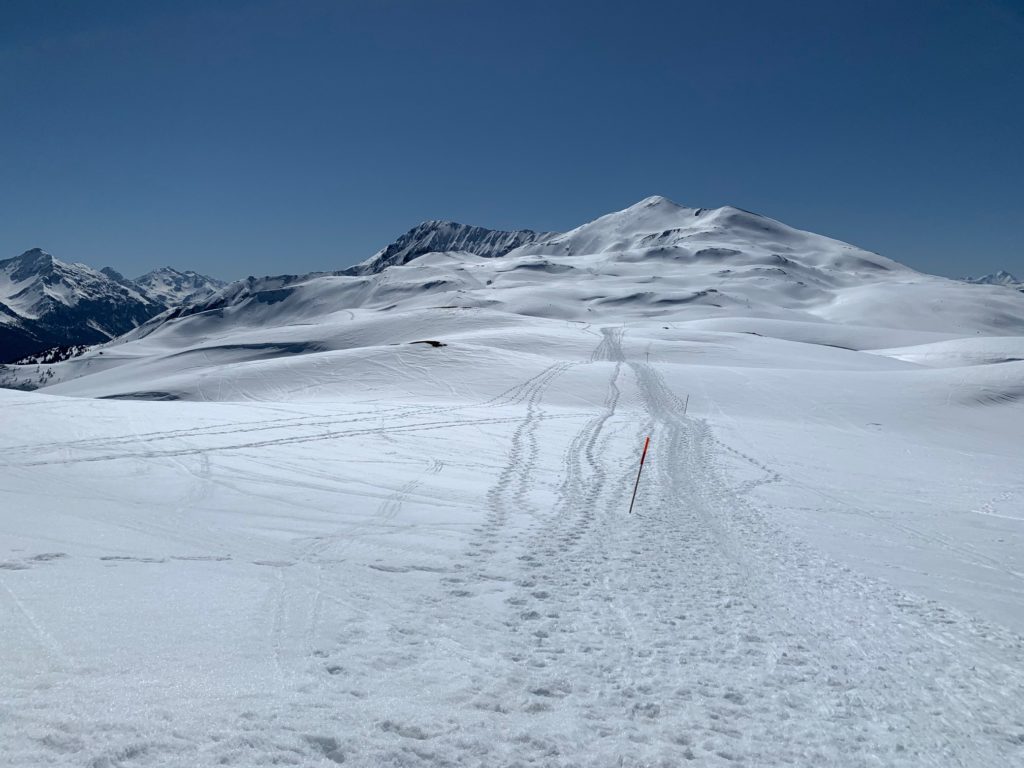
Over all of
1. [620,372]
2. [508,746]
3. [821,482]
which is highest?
[620,372]

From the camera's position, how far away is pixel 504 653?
5.57m

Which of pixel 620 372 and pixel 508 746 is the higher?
pixel 620 372

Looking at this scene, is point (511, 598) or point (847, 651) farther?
point (511, 598)

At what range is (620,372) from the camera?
34094 mm

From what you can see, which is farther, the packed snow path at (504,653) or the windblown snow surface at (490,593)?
the windblown snow surface at (490,593)

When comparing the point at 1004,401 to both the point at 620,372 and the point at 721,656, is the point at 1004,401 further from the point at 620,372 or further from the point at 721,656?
the point at 721,656

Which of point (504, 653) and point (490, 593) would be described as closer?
point (504, 653)

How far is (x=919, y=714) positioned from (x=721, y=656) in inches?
63.9

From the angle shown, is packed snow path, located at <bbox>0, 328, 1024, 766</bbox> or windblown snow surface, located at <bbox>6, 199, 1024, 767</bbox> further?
windblown snow surface, located at <bbox>6, 199, 1024, 767</bbox>

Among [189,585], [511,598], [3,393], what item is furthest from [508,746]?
[3,393]

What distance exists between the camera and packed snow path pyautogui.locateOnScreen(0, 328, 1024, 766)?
169 inches

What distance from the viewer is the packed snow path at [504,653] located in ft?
14.1

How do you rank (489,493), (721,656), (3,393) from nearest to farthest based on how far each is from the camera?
(721,656), (489,493), (3,393)

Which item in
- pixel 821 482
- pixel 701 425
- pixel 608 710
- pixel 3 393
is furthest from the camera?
pixel 701 425
